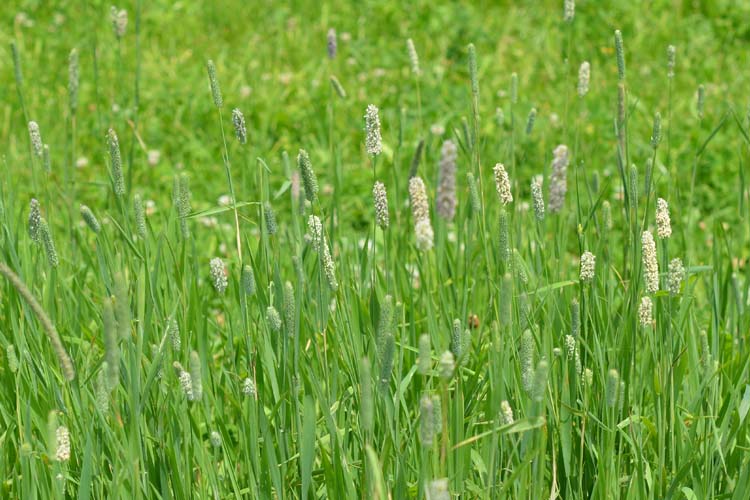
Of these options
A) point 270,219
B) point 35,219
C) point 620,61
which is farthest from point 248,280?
point 620,61

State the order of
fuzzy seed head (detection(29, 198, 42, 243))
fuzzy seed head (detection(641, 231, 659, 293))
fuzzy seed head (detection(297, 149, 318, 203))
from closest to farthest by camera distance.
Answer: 1. fuzzy seed head (detection(641, 231, 659, 293))
2. fuzzy seed head (detection(297, 149, 318, 203))
3. fuzzy seed head (detection(29, 198, 42, 243))

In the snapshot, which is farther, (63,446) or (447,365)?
(63,446)

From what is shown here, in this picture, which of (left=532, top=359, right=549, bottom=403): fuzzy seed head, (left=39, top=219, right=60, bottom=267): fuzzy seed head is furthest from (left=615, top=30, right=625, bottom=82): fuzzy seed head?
(left=39, top=219, right=60, bottom=267): fuzzy seed head

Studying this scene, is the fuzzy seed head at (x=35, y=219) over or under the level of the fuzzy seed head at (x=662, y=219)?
over

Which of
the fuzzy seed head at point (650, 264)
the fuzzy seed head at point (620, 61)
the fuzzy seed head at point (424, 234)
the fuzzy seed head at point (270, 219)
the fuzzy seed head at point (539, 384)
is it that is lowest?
the fuzzy seed head at point (539, 384)

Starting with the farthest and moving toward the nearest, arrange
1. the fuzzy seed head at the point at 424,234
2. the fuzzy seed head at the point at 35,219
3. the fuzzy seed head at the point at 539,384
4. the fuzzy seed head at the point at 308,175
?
the fuzzy seed head at the point at 35,219 < the fuzzy seed head at the point at 308,175 < the fuzzy seed head at the point at 539,384 < the fuzzy seed head at the point at 424,234

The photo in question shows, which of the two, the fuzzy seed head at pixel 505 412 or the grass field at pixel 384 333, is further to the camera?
the grass field at pixel 384 333

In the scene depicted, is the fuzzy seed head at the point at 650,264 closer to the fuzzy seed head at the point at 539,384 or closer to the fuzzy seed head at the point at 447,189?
the fuzzy seed head at the point at 539,384

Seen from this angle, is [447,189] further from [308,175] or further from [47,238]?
[47,238]

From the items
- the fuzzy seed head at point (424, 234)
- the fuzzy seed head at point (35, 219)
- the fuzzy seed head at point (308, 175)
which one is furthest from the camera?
the fuzzy seed head at point (35, 219)

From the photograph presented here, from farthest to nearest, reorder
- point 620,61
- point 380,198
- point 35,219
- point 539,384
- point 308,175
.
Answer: point 620,61
point 35,219
point 308,175
point 380,198
point 539,384

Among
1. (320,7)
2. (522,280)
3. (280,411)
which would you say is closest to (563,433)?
(522,280)

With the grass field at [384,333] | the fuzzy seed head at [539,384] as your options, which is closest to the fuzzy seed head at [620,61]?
the grass field at [384,333]

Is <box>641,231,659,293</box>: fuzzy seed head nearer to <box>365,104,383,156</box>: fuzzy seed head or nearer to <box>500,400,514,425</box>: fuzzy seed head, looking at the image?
<box>500,400,514,425</box>: fuzzy seed head
